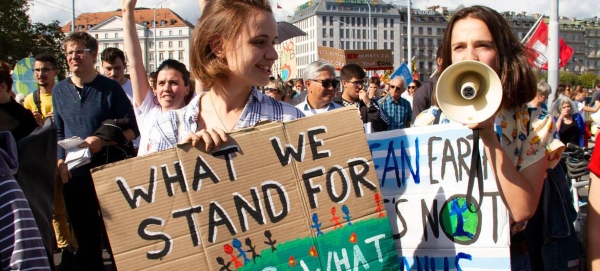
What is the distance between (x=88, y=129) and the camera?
4270 millimetres

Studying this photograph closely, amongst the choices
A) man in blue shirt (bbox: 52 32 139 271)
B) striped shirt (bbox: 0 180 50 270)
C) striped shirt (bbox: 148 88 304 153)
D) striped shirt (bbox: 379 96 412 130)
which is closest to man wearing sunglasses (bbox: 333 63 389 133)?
striped shirt (bbox: 379 96 412 130)

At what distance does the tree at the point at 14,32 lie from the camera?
1564 inches

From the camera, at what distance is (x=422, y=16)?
440 ft

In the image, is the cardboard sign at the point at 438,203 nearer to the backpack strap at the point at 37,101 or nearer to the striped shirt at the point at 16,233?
the striped shirt at the point at 16,233

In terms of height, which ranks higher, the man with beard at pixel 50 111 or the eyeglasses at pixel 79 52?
the eyeglasses at pixel 79 52

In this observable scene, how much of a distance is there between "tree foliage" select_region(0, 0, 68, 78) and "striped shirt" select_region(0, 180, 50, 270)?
40573mm

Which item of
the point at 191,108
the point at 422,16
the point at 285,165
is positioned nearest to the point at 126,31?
the point at 191,108

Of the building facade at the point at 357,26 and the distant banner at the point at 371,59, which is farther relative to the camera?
the building facade at the point at 357,26

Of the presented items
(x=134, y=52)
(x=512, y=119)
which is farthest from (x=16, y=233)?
(x=512, y=119)

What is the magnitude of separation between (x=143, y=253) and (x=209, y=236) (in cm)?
22

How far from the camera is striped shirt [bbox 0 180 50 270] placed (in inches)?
65.6

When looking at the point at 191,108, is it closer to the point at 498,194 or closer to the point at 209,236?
the point at 209,236

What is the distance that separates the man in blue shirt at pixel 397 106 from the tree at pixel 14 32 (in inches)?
1498

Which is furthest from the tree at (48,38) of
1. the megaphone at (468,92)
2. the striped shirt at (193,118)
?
the megaphone at (468,92)
